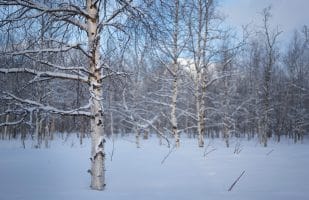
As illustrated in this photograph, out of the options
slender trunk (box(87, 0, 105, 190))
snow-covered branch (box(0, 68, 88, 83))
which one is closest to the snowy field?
slender trunk (box(87, 0, 105, 190))

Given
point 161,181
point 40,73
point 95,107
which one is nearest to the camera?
point 40,73

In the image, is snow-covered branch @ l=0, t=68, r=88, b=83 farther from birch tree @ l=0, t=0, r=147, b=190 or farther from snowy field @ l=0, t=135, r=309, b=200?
snowy field @ l=0, t=135, r=309, b=200

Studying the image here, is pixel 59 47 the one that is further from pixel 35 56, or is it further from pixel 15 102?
pixel 15 102

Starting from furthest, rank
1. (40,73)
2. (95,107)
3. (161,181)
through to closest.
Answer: (161,181)
(95,107)
(40,73)

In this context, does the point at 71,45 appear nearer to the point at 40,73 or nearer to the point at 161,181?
the point at 40,73

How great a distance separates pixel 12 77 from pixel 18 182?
291 centimetres

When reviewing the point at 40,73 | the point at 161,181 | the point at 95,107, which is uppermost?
the point at 40,73

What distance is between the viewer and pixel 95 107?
7.71m

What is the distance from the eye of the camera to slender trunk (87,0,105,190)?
Result: 7.72 m

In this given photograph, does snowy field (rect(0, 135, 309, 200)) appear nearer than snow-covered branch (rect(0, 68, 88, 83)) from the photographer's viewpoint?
No

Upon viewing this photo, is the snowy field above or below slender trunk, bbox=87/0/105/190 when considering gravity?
below

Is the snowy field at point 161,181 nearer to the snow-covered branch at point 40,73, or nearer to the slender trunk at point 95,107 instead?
the slender trunk at point 95,107

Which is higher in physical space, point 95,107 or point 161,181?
point 95,107

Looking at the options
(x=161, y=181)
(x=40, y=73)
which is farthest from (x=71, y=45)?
(x=161, y=181)
